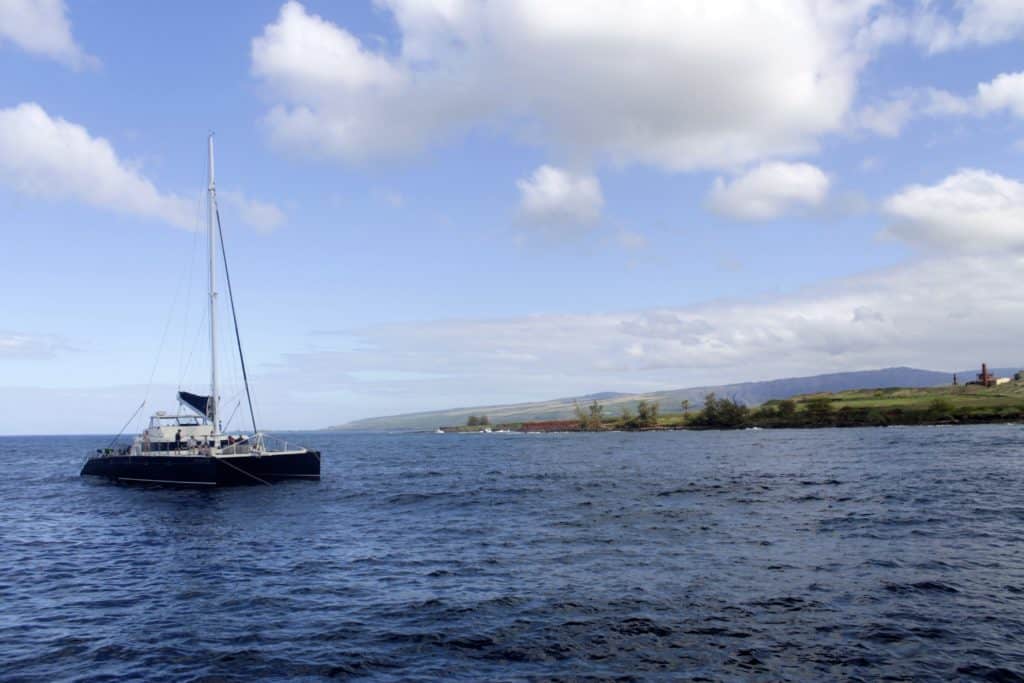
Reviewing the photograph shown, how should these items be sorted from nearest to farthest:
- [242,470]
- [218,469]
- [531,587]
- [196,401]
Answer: [531,587], [218,469], [242,470], [196,401]

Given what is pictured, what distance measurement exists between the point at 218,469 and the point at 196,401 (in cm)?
945

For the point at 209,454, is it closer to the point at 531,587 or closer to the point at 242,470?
the point at 242,470

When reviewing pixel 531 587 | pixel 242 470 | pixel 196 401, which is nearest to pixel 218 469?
pixel 242 470

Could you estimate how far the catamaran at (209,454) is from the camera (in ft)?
183

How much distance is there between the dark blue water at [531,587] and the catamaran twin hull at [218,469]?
7168 mm

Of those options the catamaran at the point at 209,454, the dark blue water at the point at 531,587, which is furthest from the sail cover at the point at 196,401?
the dark blue water at the point at 531,587

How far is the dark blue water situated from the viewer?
1647 centimetres

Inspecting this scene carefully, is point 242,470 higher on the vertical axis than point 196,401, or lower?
lower

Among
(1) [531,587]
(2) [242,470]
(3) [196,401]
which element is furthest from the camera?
Answer: (3) [196,401]

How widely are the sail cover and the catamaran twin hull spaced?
205 inches

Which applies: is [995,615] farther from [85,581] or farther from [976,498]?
[85,581]

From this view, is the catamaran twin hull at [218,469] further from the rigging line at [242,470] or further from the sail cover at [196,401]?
the sail cover at [196,401]

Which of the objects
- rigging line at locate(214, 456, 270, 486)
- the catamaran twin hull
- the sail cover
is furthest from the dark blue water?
the sail cover

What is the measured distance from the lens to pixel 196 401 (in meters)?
61.7
